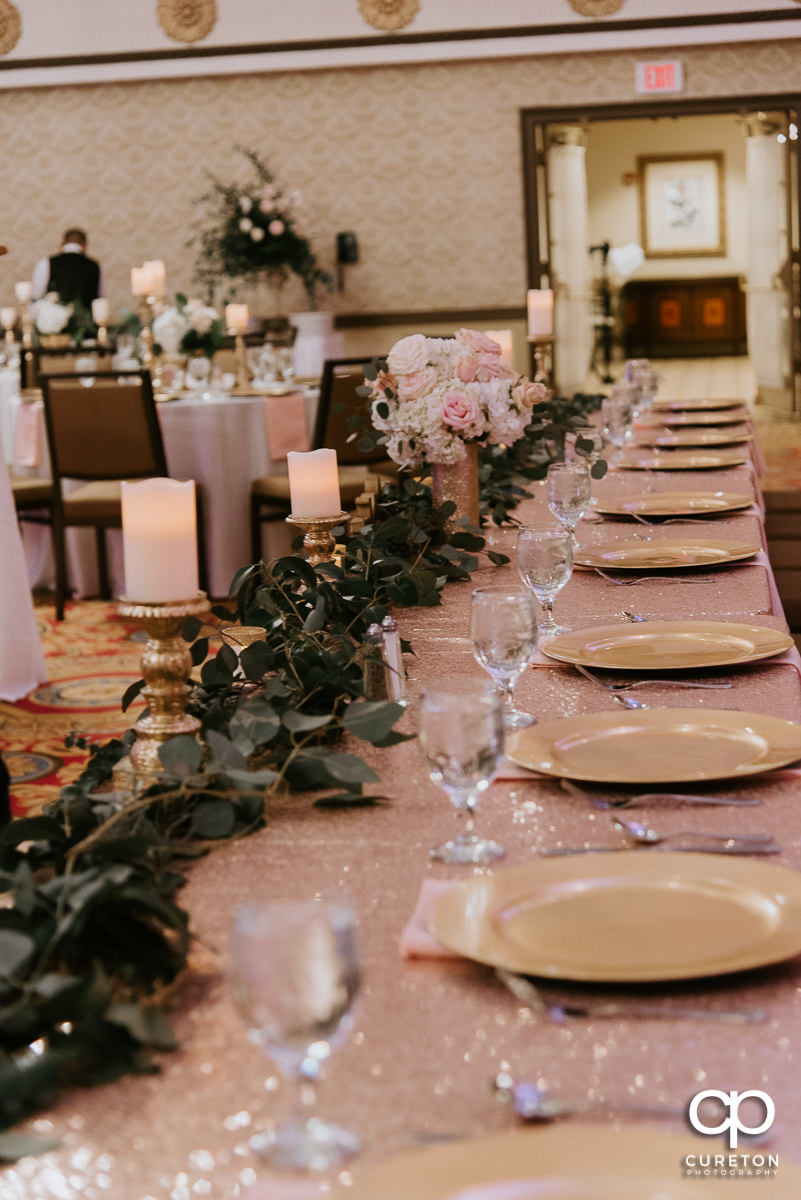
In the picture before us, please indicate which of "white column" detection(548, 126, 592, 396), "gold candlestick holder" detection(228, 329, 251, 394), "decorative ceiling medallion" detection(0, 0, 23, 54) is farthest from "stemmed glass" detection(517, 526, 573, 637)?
"decorative ceiling medallion" detection(0, 0, 23, 54)

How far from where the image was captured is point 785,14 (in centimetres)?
960

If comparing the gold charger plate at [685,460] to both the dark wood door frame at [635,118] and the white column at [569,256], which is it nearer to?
the dark wood door frame at [635,118]

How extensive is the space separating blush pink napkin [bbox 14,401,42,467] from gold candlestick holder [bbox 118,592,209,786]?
4.95 metres

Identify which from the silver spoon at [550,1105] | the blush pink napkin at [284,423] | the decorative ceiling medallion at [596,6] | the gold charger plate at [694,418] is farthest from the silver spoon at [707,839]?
the decorative ceiling medallion at [596,6]

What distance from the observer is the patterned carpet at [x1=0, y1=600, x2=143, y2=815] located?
12.0 ft

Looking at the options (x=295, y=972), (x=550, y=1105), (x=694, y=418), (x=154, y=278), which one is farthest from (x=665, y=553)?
(x=154, y=278)

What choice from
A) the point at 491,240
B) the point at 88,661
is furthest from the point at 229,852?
the point at 491,240

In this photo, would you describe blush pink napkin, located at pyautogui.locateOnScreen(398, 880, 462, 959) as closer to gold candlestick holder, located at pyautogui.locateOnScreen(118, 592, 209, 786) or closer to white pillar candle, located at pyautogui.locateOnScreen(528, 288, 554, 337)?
gold candlestick holder, located at pyautogui.locateOnScreen(118, 592, 209, 786)

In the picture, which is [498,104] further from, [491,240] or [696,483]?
[696,483]

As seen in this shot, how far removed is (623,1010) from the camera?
0.87m

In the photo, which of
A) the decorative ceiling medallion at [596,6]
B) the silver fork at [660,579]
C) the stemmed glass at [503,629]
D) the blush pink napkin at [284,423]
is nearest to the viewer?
the stemmed glass at [503,629]

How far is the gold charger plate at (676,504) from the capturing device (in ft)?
8.91

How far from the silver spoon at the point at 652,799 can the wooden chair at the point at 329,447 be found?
4015mm

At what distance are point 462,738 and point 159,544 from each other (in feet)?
1.41
